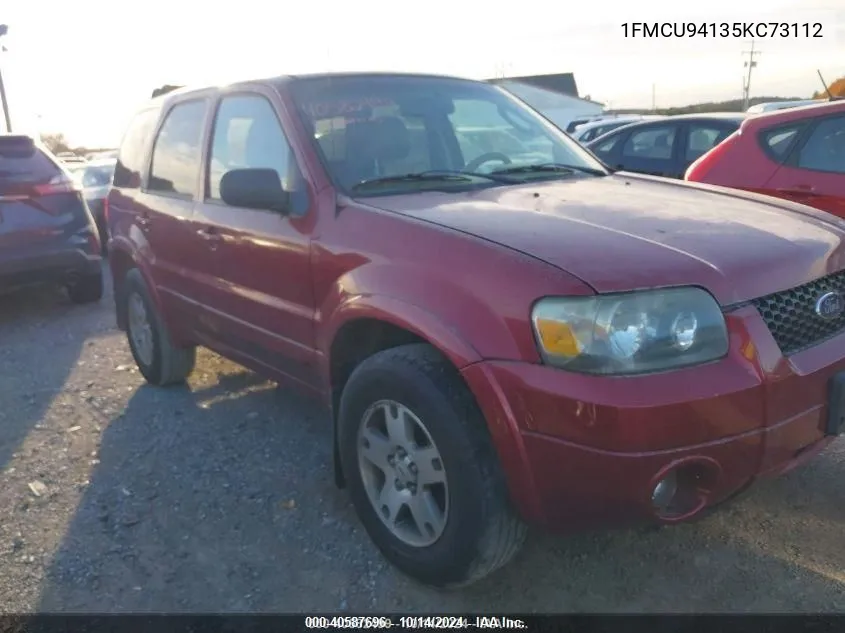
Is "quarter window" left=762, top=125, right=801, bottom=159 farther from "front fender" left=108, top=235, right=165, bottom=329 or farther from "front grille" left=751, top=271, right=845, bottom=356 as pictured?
"front fender" left=108, top=235, right=165, bottom=329

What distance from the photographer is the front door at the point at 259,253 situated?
3326mm

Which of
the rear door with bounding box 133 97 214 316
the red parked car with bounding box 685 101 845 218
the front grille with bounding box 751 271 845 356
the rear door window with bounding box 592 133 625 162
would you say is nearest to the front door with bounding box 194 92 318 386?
the rear door with bounding box 133 97 214 316

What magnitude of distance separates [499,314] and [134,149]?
3.54 metres

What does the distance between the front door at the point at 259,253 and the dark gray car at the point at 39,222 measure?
3409mm

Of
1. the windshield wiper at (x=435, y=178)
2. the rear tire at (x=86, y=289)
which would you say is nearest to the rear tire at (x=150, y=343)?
the windshield wiper at (x=435, y=178)

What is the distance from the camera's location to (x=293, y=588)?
2951 mm

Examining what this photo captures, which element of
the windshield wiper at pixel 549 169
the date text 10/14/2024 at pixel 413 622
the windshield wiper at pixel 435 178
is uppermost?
the windshield wiper at pixel 435 178

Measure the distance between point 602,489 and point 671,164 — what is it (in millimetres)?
6979

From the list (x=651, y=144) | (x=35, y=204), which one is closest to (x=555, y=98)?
(x=651, y=144)

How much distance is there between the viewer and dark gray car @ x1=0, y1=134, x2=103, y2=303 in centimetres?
679

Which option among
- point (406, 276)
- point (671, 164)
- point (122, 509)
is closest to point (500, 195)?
point (406, 276)

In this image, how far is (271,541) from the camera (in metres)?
3.27

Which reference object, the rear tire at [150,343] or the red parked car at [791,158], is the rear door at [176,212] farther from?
the red parked car at [791,158]

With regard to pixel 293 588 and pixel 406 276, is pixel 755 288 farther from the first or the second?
pixel 293 588
